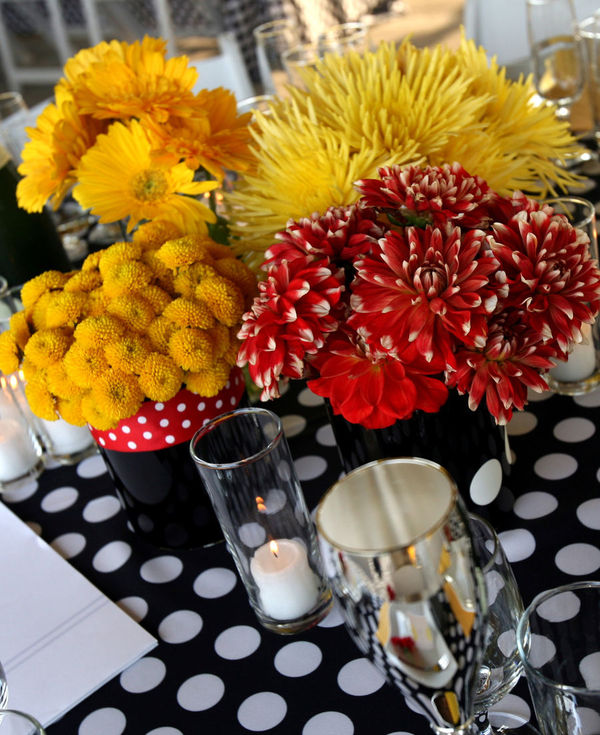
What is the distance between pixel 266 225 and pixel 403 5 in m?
4.15

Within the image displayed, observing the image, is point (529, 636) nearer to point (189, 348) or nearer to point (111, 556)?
point (189, 348)

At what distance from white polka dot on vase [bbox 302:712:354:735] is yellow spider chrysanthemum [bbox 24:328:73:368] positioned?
0.34 m

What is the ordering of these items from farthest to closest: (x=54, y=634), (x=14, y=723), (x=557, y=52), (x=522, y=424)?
(x=557, y=52) → (x=522, y=424) → (x=54, y=634) → (x=14, y=723)

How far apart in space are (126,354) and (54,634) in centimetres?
25

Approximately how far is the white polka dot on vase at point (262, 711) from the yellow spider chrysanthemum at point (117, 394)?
0.23 meters

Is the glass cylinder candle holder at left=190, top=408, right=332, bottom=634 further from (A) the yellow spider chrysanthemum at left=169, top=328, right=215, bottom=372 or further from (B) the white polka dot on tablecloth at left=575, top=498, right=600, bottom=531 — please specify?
(B) the white polka dot on tablecloth at left=575, top=498, right=600, bottom=531

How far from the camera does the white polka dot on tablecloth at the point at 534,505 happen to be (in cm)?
72

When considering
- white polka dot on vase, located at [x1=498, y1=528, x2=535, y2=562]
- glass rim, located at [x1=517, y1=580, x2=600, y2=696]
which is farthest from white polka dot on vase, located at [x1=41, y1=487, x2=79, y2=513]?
glass rim, located at [x1=517, y1=580, x2=600, y2=696]

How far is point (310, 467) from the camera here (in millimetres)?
854

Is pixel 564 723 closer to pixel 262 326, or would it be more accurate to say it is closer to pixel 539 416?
pixel 262 326

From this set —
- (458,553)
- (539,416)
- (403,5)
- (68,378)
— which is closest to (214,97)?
(68,378)

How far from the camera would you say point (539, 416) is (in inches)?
32.8

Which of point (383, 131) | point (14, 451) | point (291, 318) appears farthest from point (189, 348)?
point (14, 451)

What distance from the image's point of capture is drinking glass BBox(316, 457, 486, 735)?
40 cm
